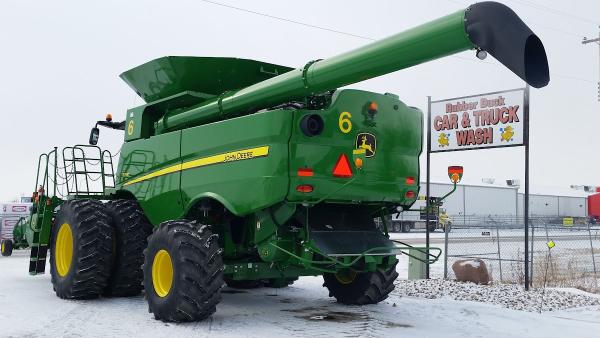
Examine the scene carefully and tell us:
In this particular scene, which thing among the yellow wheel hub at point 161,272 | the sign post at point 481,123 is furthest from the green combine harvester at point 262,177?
the sign post at point 481,123

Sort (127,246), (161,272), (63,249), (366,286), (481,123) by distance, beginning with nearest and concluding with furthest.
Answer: (161,272) → (366,286) → (127,246) → (63,249) → (481,123)

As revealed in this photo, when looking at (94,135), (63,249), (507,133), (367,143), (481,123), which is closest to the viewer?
(367,143)

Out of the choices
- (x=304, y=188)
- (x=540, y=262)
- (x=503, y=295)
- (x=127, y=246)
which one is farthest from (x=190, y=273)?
(x=540, y=262)

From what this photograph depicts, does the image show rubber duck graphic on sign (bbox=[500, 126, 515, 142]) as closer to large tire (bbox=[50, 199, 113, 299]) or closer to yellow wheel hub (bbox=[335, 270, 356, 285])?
yellow wheel hub (bbox=[335, 270, 356, 285])

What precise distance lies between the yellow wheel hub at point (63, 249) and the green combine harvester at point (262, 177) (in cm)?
3

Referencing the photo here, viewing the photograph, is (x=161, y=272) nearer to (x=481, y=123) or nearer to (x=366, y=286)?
(x=366, y=286)

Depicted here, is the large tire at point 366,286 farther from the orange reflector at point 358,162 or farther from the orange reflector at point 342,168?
the orange reflector at point 358,162

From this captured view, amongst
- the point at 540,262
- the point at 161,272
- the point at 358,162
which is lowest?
the point at 540,262

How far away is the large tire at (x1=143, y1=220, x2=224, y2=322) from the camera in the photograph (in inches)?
253

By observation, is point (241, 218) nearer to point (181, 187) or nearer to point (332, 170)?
point (181, 187)

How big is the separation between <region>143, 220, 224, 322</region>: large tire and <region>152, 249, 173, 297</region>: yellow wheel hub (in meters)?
0.08

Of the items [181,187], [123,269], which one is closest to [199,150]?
[181,187]

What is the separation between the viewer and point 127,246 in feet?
27.5

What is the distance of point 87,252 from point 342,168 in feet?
12.9
